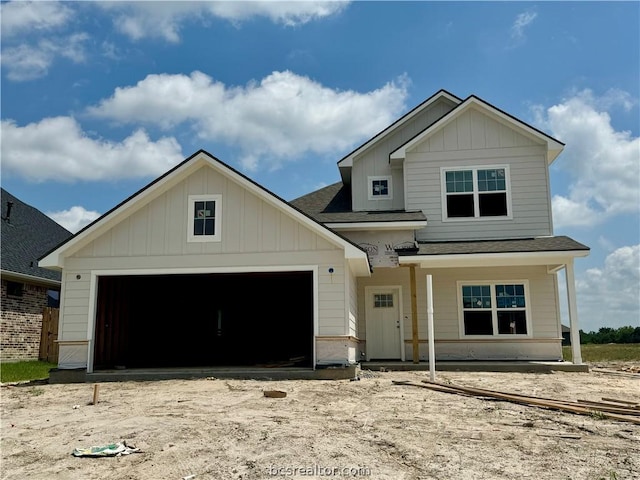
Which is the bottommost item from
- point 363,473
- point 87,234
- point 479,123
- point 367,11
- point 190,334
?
point 363,473

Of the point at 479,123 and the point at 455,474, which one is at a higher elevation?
the point at 479,123

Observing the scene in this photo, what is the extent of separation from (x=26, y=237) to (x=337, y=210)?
12791mm

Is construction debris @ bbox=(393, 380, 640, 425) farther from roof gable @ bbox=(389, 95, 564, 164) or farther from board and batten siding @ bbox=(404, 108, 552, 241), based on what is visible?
roof gable @ bbox=(389, 95, 564, 164)

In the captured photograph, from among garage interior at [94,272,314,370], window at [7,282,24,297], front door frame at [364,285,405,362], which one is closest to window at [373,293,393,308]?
front door frame at [364,285,405,362]

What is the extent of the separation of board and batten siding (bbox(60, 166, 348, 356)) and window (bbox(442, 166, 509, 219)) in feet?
17.6

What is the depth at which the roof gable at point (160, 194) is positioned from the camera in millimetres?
12155

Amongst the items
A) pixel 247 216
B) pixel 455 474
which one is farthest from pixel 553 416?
pixel 247 216

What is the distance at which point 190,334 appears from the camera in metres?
17.0

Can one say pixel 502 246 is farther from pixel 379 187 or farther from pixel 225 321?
pixel 225 321

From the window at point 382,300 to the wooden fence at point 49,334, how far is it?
11075mm

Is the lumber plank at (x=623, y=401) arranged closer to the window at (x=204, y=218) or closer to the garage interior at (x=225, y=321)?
the window at (x=204, y=218)

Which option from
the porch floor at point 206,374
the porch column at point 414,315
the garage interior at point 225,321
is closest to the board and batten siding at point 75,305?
the porch floor at point 206,374

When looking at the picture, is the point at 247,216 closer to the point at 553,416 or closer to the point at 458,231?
the point at 458,231

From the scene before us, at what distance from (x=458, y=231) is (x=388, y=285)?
2556 mm
